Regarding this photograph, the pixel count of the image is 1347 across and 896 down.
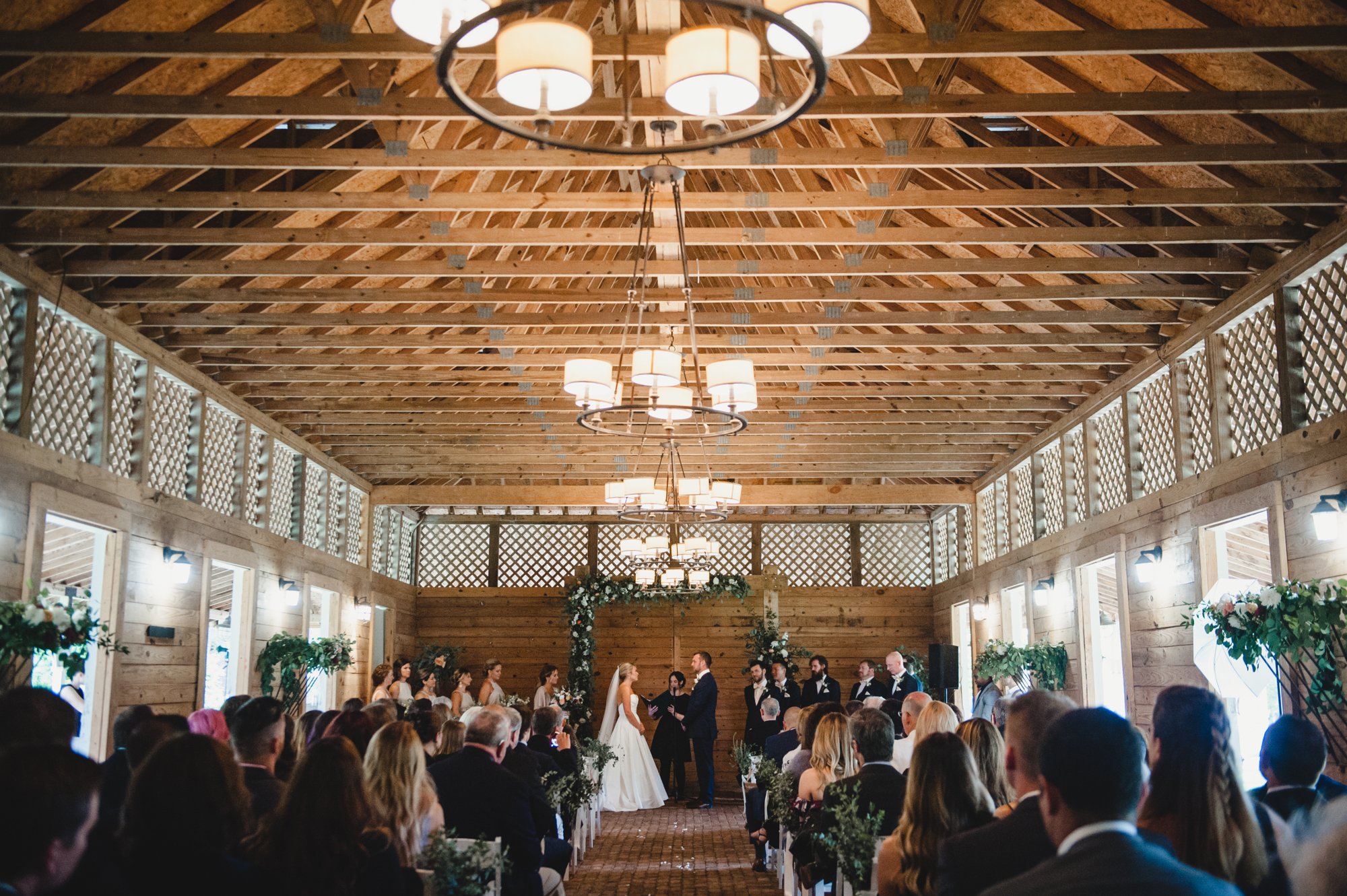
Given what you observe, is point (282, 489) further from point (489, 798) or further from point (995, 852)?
point (995, 852)

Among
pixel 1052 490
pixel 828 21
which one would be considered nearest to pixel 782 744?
pixel 1052 490

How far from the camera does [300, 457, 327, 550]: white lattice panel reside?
35.8 feet

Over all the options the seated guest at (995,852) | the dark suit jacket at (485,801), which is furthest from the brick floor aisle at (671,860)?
the seated guest at (995,852)

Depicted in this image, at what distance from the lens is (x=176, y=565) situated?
25.8ft

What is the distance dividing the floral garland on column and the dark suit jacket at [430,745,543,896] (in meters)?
9.35

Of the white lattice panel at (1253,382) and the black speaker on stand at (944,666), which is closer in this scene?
the white lattice panel at (1253,382)

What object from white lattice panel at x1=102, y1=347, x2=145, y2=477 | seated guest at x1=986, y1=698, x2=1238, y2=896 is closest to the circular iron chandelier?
seated guest at x1=986, y1=698, x2=1238, y2=896

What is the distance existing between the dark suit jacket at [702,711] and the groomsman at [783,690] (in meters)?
0.66

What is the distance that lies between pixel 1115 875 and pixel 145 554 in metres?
7.31

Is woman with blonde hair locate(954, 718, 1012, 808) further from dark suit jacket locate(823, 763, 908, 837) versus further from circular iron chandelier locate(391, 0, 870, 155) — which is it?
circular iron chandelier locate(391, 0, 870, 155)

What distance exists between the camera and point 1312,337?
607cm

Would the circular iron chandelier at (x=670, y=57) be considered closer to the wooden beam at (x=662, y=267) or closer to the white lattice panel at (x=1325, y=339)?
the wooden beam at (x=662, y=267)

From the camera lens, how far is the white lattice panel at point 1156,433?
7.89m

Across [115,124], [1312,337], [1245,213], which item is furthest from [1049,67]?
[115,124]
